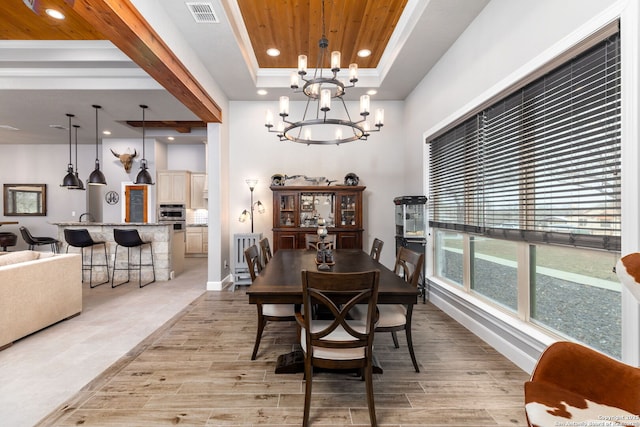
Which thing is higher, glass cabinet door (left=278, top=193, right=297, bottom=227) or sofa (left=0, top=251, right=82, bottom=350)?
glass cabinet door (left=278, top=193, right=297, bottom=227)

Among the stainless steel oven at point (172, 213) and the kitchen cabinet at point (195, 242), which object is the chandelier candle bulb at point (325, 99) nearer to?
the stainless steel oven at point (172, 213)

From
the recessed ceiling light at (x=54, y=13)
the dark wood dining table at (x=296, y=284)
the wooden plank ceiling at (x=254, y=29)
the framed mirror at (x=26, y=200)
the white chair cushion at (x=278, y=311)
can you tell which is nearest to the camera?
the dark wood dining table at (x=296, y=284)

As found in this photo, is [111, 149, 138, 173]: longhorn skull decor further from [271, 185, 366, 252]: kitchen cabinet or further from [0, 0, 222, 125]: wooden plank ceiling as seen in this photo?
[271, 185, 366, 252]: kitchen cabinet

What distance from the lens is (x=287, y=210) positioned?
15.7 feet

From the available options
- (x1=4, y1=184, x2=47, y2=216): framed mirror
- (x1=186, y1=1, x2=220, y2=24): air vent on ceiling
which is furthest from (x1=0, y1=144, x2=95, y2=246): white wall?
(x1=186, y1=1, x2=220, y2=24): air vent on ceiling

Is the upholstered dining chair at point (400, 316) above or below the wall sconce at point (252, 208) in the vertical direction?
below

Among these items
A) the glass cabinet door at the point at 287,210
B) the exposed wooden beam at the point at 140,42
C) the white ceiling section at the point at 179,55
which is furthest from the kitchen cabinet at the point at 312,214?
the exposed wooden beam at the point at 140,42

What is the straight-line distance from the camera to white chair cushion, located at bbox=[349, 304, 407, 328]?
222 centimetres

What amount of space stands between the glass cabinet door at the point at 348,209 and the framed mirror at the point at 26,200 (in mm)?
8273

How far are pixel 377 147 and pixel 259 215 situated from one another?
234 cm

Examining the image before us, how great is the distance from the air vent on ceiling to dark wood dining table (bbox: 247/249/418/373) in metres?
2.42

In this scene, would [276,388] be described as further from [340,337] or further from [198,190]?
[198,190]

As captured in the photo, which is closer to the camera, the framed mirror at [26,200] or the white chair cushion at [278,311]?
the white chair cushion at [278,311]

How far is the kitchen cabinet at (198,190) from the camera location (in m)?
7.93
